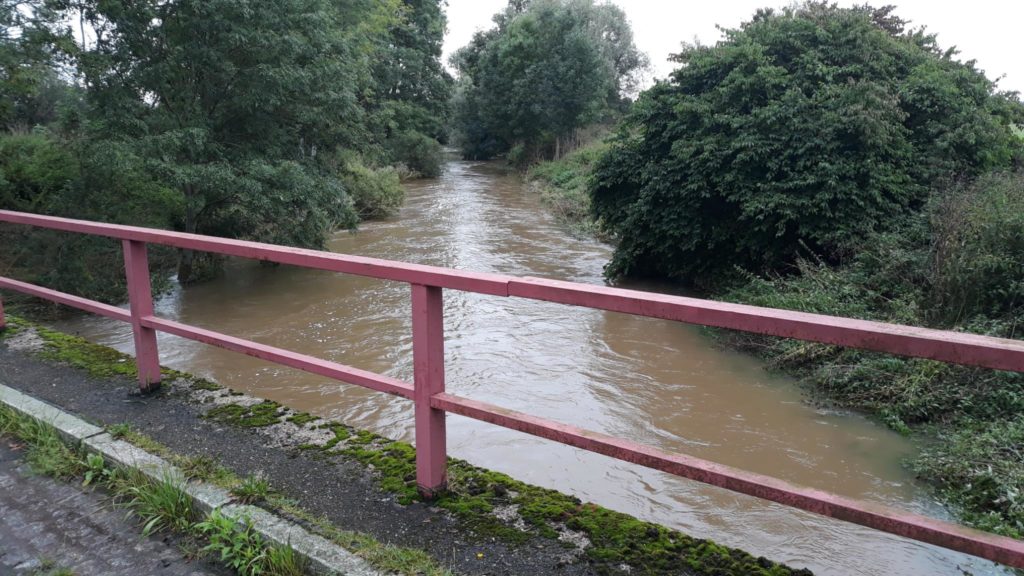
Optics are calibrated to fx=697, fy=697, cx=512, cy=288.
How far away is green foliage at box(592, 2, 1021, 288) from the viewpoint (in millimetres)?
9305

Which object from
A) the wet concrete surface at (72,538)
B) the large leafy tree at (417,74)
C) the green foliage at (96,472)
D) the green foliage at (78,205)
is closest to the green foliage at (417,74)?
the large leafy tree at (417,74)

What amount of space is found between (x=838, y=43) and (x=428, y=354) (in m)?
10.4

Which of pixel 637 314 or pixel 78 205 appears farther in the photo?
pixel 78 205

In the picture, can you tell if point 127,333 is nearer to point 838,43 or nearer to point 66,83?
point 66,83

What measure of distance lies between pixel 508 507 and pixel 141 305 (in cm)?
246

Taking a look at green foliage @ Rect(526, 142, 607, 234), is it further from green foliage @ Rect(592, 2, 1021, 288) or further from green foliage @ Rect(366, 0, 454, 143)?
green foliage @ Rect(366, 0, 454, 143)

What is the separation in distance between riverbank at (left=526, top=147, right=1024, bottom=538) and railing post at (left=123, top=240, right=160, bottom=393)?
5.31m

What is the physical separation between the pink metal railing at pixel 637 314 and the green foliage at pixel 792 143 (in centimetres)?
761

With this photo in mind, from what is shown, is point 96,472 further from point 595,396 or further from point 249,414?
point 595,396

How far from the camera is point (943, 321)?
7.29 metres

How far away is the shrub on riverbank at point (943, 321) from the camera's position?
17.1ft

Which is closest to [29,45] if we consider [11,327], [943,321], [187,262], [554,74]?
[187,262]

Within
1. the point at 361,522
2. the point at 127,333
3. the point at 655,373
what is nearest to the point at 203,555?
the point at 361,522

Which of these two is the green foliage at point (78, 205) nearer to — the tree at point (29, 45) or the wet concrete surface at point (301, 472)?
the tree at point (29, 45)
